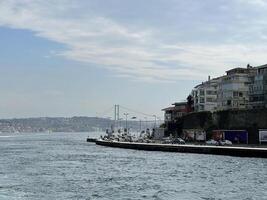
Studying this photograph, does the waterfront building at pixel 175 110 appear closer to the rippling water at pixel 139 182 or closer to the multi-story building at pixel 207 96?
the multi-story building at pixel 207 96

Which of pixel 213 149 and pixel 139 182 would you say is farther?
pixel 213 149

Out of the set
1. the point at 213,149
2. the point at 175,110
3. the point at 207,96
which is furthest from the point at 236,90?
the point at 213,149

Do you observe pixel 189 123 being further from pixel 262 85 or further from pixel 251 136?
pixel 251 136

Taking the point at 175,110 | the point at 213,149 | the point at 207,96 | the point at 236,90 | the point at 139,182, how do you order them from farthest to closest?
the point at 175,110 → the point at 207,96 → the point at 236,90 → the point at 213,149 → the point at 139,182

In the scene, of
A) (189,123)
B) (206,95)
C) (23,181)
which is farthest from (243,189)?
(206,95)

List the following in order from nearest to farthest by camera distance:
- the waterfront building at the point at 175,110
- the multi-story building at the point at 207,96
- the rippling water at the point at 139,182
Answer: the rippling water at the point at 139,182, the multi-story building at the point at 207,96, the waterfront building at the point at 175,110

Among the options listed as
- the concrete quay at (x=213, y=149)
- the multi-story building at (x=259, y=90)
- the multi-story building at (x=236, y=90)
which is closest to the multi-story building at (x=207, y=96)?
the multi-story building at (x=236, y=90)

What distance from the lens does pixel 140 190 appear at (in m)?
41.2

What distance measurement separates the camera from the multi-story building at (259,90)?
125 metres

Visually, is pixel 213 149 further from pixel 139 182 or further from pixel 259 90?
pixel 259 90

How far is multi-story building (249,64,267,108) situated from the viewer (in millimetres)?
125188

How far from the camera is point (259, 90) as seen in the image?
127000 millimetres

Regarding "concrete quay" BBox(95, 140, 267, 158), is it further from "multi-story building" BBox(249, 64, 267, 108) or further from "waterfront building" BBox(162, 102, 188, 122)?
"waterfront building" BBox(162, 102, 188, 122)

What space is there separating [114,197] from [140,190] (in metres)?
3.87
